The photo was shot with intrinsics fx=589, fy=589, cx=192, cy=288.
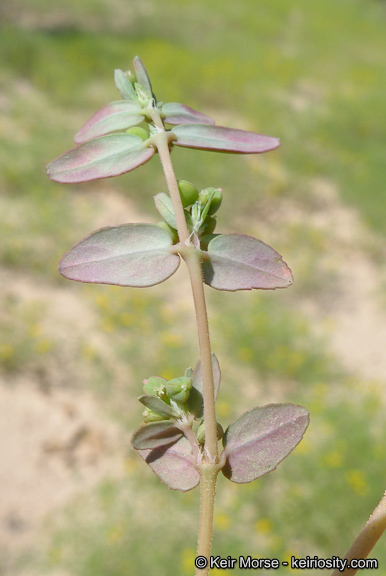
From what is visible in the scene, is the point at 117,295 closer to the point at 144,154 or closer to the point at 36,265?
the point at 36,265

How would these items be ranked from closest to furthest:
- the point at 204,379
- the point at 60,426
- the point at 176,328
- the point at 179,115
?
the point at 204,379, the point at 179,115, the point at 60,426, the point at 176,328

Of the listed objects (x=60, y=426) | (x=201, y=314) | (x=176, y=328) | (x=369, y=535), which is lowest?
(x=60, y=426)

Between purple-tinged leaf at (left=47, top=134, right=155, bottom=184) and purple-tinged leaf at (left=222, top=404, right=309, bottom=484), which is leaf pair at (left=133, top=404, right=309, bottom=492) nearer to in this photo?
purple-tinged leaf at (left=222, top=404, right=309, bottom=484)

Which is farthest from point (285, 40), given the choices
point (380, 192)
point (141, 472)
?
point (141, 472)

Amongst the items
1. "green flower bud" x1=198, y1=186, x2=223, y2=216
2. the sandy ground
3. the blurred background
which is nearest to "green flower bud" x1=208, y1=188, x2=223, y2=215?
"green flower bud" x1=198, y1=186, x2=223, y2=216

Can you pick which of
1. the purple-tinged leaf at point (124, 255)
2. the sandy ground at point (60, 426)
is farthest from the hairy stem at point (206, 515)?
the sandy ground at point (60, 426)

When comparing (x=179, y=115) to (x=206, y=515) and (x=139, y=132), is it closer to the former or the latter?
(x=139, y=132)

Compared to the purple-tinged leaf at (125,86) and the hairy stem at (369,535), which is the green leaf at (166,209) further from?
the hairy stem at (369,535)

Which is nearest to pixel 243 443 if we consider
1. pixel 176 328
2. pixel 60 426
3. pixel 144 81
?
pixel 144 81
